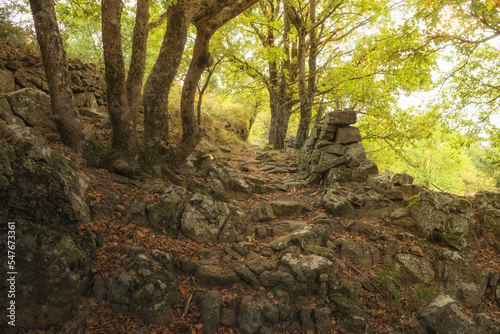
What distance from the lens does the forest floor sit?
3.56 m

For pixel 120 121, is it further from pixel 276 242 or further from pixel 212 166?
pixel 276 242

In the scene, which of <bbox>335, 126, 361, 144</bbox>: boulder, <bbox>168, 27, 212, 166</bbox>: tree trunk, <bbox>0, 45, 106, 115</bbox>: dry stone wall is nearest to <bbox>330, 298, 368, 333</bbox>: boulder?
<bbox>168, 27, 212, 166</bbox>: tree trunk

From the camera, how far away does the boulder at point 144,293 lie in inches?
142

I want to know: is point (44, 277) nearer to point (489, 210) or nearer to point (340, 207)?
point (340, 207)

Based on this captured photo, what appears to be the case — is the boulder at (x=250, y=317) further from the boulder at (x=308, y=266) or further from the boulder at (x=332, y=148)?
the boulder at (x=332, y=148)

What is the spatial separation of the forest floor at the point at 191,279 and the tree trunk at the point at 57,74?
100cm

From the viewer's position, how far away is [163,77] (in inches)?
258

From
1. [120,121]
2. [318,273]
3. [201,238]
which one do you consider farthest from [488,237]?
[120,121]

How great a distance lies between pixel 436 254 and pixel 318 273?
2.99 metres

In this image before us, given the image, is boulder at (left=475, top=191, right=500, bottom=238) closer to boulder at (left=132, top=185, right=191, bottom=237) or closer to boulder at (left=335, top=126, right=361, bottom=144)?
boulder at (left=335, top=126, right=361, bottom=144)

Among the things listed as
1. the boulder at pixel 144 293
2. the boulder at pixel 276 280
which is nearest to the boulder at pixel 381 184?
the boulder at pixel 276 280

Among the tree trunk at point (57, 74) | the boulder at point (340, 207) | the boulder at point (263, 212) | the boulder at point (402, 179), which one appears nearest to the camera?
the tree trunk at point (57, 74)

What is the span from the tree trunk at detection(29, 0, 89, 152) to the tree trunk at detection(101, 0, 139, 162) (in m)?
0.79

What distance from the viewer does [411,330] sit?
13.6 feet
